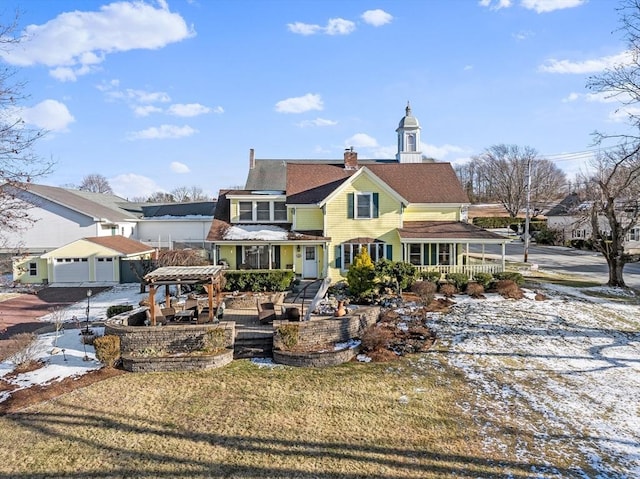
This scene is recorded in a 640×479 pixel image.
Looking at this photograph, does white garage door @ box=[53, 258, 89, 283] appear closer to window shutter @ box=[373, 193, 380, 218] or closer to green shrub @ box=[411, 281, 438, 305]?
window shutter @ box=[373, 193, 380, 218]

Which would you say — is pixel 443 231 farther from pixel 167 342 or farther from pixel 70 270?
pixel 70 270

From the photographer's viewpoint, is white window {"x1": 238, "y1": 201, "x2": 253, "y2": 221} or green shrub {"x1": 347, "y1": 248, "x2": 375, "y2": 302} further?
white window {"x1": 238, "y1": 201, "x2": 253, "y2": 221}

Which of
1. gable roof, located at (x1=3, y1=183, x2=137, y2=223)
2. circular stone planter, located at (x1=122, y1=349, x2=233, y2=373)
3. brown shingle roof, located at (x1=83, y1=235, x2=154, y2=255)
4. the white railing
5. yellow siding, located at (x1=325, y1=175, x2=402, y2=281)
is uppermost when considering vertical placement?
gable roof, located at (x1=3, y1=183, x2=137, y2=223)

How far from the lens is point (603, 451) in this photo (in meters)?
7.79

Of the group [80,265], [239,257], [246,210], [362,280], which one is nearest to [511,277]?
[362,280]

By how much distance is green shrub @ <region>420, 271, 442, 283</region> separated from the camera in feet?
68.8

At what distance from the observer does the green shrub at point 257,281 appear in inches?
816

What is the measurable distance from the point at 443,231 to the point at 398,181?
5649 millimetres

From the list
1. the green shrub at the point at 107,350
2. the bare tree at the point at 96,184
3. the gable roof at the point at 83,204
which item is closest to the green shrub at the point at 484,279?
the green shrub at the point at 107,350

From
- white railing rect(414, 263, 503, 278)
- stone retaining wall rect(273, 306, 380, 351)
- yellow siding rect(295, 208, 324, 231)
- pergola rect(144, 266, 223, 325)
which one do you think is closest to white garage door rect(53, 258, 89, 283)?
yellow siding rect(295, 208, 324, 231)

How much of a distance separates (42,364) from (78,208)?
22313 mm

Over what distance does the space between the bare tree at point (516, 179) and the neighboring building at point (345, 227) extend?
43026 millimetres

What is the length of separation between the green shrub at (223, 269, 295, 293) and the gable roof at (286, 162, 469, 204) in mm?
5636

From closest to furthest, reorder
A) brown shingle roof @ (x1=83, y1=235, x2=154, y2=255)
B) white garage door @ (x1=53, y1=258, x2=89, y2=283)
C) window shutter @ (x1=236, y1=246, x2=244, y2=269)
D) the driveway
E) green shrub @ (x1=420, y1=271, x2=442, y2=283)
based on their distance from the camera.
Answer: the driveway
green shrub @ (x1=420, y1=271, x2=442, y2=283)
window shutter @ (x1=236, y1=246, x2=244, y2=269)
white garage door @ (x1=53, y1=258, x2=89, y2=283)
brown shingle roof @ (x1=83, y1=235, x2=154, y2=255)
